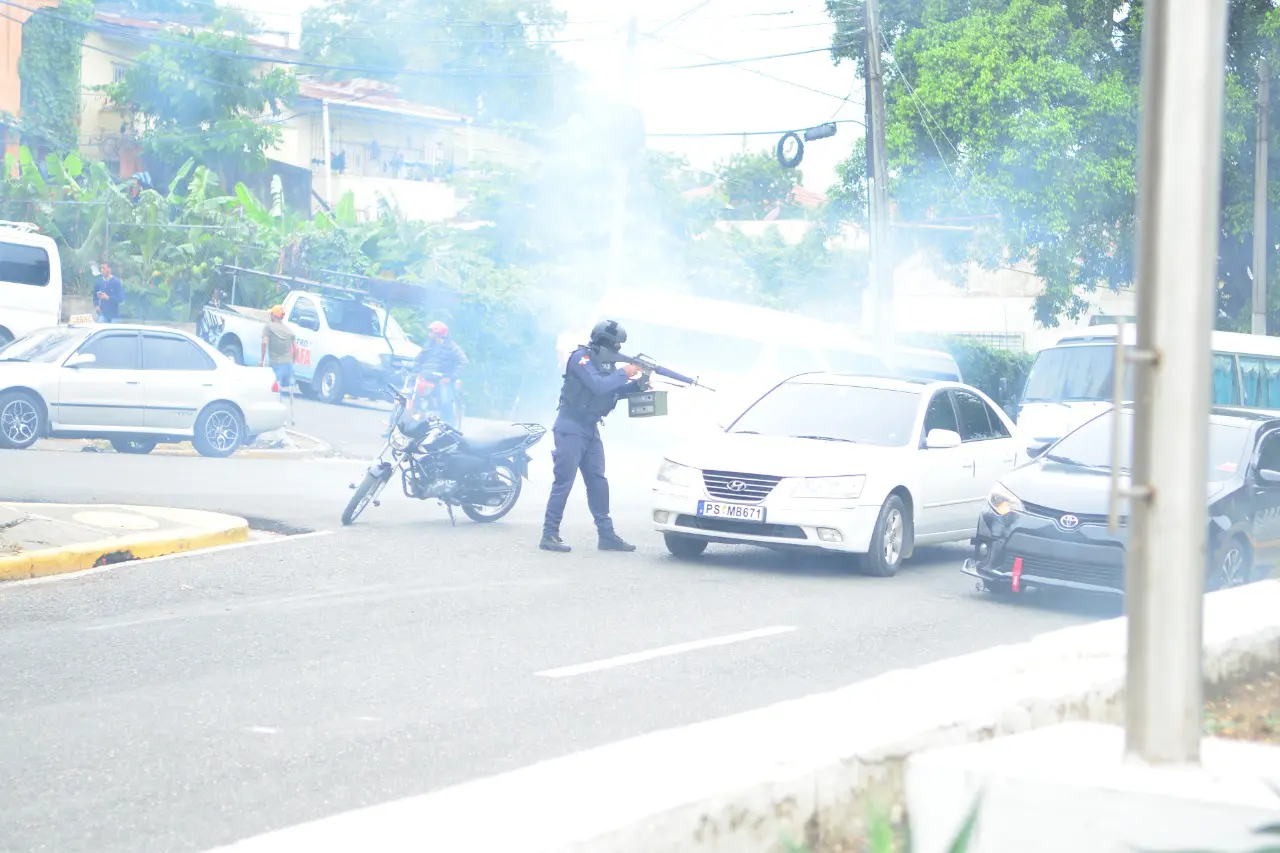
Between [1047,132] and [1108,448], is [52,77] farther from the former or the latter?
[1108,448]

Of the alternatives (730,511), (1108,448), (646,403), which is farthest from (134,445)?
(1108,448)

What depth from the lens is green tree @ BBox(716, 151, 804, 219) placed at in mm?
71875

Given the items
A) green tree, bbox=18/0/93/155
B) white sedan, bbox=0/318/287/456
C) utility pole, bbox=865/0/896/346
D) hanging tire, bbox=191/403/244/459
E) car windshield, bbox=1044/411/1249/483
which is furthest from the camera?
green tree, bbox=18/0/93/155

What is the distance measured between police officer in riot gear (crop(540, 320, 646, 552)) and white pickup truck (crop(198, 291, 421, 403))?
663 inches

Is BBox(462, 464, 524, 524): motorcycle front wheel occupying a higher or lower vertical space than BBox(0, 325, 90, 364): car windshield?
lower

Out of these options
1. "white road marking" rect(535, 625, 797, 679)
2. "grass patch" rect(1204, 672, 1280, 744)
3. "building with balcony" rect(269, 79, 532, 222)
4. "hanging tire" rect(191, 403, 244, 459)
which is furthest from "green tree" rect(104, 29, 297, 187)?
"grass patch" rect(1204, 672, 1280, 744)

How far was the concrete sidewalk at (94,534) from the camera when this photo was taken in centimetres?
1114

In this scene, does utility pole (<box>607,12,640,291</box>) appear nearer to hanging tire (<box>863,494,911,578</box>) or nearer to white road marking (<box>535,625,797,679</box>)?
hanging tire (<box>863,494,911,578</box>)

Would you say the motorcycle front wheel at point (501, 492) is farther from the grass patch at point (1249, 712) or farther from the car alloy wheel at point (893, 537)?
the grass patch at point (1249, 712)

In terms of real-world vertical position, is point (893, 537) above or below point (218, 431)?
below

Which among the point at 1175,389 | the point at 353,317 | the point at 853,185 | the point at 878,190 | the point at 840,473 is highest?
the point at 853,185

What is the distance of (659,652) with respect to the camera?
8.58 meters

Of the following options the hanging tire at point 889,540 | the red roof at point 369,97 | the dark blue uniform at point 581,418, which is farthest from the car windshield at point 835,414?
the red roof at point 369,97

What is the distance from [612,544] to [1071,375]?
10.2m
